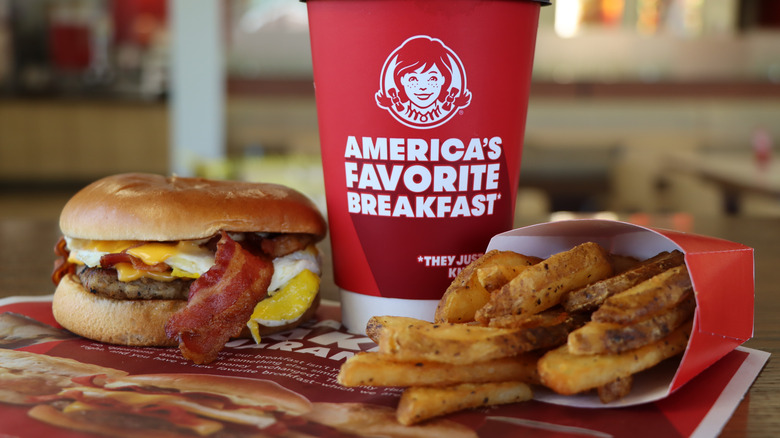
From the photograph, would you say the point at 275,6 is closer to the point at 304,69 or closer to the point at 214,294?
the point at 304,69

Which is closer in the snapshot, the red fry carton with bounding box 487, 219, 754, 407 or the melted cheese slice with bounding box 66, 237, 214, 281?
the red fry carton with bounding box 487, 219, 754, 407

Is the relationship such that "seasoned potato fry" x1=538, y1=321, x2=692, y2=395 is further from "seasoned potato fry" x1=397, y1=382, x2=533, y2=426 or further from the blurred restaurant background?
the blurred restaurant background

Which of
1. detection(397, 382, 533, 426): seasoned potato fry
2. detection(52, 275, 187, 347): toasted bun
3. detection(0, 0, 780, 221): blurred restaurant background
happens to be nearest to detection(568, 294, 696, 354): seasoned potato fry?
detection(397, 382, 533, 426): seasoned potato fry

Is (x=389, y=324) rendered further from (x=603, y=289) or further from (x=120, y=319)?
(x=120, y=319)

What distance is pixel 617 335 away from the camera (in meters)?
0.79

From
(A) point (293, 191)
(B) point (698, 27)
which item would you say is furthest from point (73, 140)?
(A) point (293, 191)

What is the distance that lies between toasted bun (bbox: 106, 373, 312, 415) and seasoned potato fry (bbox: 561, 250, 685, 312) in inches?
14.2

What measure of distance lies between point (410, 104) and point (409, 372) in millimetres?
448

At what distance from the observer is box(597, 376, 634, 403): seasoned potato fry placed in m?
0.84

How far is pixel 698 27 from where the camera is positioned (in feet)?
30.8

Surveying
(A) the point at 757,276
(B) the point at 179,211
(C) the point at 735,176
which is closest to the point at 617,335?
(B) the point at 179,211

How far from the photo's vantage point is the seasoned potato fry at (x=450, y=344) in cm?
79

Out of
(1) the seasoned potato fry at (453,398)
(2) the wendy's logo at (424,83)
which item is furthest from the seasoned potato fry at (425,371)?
(2) the wendy's logo at (424,83)

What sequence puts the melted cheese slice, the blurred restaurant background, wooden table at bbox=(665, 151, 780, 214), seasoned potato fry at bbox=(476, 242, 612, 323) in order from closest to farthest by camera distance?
seasoned potato fry at bbox=(476, 242, 612, 323), the melted cheese slice, wooden table at bbox=(665, 151, 780, 214), the blurred restaurant background
